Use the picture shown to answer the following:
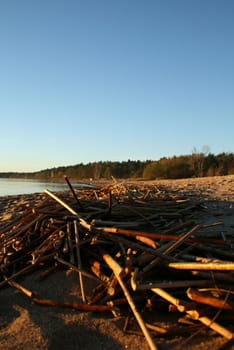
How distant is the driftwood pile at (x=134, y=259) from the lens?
2734 mm

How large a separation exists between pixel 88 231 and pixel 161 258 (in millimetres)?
1166

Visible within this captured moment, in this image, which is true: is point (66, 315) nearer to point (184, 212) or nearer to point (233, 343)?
point (233, 343)

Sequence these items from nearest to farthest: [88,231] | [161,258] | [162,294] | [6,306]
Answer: [162,294]
[161,258]
[6,306]
[88,231]

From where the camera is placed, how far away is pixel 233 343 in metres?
2.53

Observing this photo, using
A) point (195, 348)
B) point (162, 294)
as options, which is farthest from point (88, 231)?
point (195, 348)

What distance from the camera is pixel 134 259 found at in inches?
127

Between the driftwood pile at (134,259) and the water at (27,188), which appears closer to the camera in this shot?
the driftwood pile at (134,259)

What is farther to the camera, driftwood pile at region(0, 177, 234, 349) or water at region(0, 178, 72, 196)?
water at region(0, 178, 72, 196)

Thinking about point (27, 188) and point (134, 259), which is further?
point (27, 188)

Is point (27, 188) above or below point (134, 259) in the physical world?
below

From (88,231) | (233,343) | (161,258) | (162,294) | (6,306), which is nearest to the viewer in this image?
(233,343)

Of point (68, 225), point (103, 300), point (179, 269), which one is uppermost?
point (68, 225)

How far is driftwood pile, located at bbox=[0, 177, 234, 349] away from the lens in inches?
108

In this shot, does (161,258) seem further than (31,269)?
No
